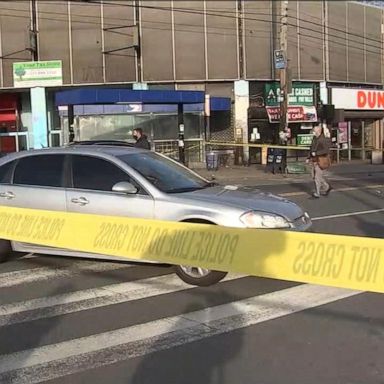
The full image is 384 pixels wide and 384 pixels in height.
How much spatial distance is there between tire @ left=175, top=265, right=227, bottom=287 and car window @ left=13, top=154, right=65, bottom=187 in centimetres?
202

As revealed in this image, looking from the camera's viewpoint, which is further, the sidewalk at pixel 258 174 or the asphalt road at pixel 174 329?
the sidewalk at pixel 258 174

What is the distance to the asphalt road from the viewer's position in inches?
180

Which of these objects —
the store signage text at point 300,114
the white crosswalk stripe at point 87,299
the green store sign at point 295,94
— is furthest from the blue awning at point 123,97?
the white crosswalk stripe at point 87,299

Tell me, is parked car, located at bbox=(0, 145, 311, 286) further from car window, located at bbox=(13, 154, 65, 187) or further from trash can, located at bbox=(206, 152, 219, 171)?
trash can, located at bbox=(206, 152, 219, 171)

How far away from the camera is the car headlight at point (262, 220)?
267 inches

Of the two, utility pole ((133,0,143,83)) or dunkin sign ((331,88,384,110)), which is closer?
utility pole ((133,0,143,83))

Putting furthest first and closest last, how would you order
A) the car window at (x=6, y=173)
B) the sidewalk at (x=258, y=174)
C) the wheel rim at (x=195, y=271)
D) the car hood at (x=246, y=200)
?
1. the sidewalk at (x=258, y=174)
2. the car window at (x=6, y=173)
3. the car hood at (x=246, y=200)
4. the wheel rim at (x=195, y=271)

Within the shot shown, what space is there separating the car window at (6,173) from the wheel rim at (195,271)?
2.83m

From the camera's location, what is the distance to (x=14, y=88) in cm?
3119

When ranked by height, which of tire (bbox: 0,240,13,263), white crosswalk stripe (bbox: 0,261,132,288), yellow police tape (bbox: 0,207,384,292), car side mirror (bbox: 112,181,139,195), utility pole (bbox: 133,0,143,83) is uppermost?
utility pole (bbox: 133,0,143,83)

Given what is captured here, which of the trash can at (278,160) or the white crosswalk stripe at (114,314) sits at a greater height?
the trash can at (278,160)

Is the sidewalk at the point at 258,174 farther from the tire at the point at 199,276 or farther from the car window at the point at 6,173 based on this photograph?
the tire at the point at 199,276

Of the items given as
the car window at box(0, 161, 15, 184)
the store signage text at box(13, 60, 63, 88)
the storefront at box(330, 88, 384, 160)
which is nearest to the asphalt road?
the car window at box(0, 161, 15, 184)

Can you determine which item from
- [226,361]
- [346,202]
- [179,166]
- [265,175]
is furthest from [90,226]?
[265,175]
